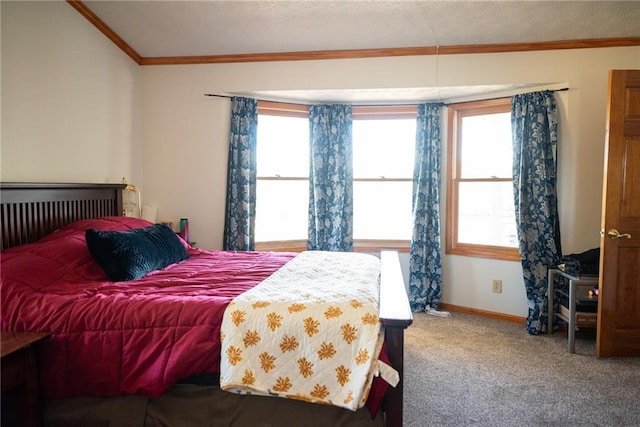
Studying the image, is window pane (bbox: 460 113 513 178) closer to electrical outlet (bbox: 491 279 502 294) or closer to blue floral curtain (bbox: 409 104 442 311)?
blue floral curtain (bbox: 409 104 442 311)

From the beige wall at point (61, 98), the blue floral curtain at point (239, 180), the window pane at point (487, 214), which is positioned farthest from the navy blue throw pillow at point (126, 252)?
the window pane at point (487, 214)

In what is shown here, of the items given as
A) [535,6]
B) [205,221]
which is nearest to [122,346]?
[205,221]

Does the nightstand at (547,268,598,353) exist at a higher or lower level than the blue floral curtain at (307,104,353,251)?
lower

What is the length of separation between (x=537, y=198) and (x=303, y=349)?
8.79 ft

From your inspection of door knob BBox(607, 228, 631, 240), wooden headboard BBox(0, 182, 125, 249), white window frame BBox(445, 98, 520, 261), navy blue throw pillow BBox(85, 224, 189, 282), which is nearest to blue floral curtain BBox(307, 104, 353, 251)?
white window frame BBox(445, 98, 520, 261)

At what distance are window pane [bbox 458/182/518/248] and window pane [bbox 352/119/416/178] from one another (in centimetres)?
64

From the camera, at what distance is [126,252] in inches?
74.2

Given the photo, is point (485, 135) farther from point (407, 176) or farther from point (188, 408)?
point (188, 408)

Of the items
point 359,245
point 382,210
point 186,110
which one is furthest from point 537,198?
point 186,110

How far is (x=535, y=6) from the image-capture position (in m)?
2.52

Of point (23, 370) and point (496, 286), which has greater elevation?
point (23, 370)

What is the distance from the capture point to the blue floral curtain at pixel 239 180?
11.1ft

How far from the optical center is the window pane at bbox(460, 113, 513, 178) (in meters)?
3.39

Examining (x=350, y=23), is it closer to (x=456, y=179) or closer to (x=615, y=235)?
(x=456, y=179)
